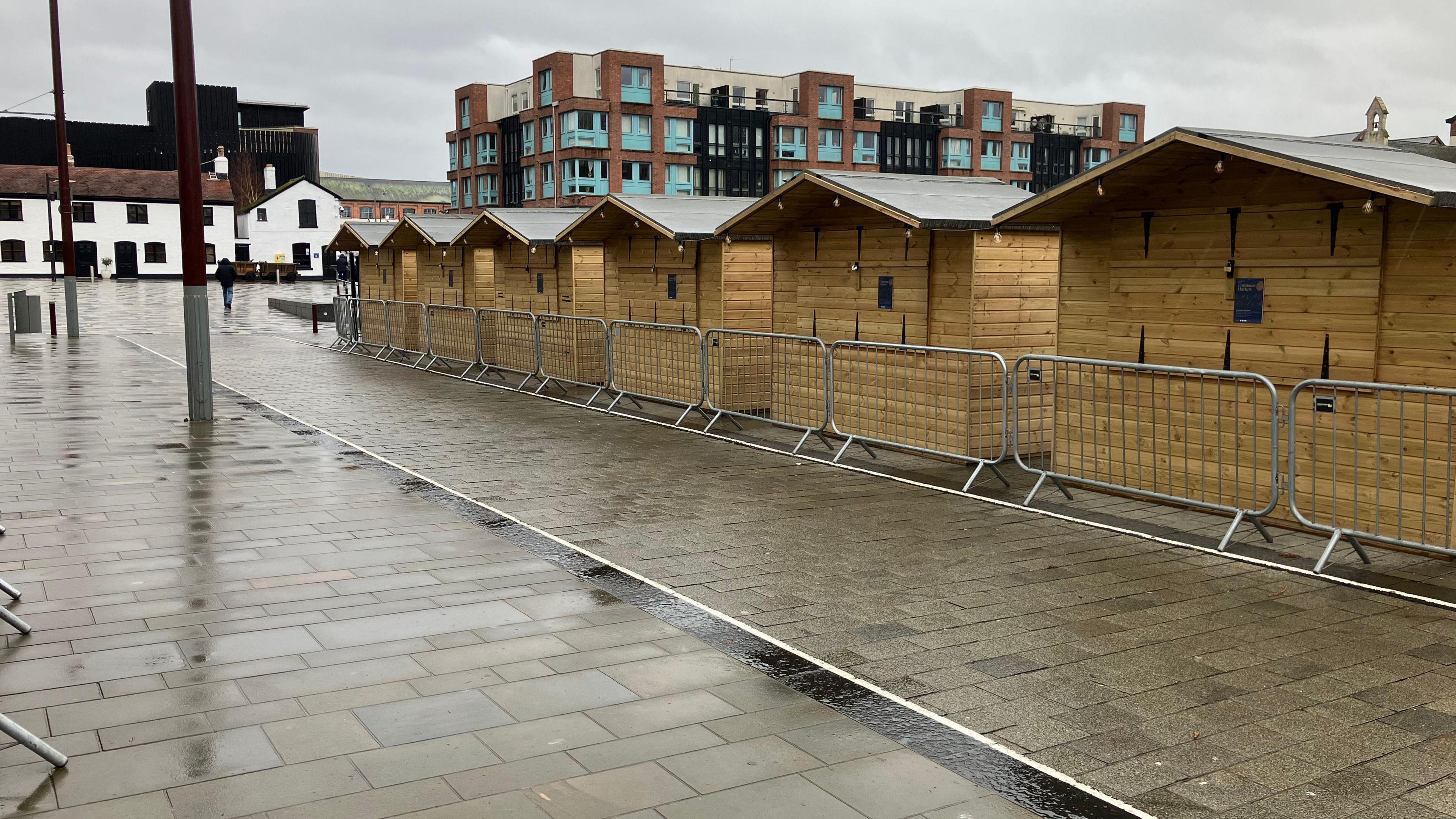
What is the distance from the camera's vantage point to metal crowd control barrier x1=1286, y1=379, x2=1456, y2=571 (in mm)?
7625

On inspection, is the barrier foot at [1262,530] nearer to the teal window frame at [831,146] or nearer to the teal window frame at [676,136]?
the teal window frame at [676,136]

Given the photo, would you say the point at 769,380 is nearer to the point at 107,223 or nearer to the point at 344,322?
the point at 344,322

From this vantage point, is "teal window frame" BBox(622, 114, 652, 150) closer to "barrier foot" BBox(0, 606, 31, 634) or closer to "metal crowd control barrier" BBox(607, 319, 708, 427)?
"metal crowd control barrier" BBox(607, 319, 708, 427)

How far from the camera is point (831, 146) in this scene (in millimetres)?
87438

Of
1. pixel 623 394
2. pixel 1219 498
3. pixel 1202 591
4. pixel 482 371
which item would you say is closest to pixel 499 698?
pixel 1202 591

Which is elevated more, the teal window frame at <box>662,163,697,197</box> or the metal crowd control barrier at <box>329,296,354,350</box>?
the teal window frame at <box>662,163,697,197</box>

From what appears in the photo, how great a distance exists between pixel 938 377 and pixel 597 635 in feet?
20.5

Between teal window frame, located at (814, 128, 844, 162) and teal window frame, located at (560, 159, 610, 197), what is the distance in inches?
641

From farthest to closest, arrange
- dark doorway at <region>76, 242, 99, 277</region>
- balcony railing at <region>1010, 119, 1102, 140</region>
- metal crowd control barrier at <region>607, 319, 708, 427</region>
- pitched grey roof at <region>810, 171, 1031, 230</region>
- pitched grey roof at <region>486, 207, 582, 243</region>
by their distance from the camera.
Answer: balcony railing at <region>1010, 119, 1102, 140</region> → dark doorway at <region>76, 242, 99, 277</region> → pitched grey roof at <region>486, 207, 582, 243</region> → metal crowd control barrier at <region>607, 319, 708, 427</region> → pitched grey roof at <region>810, 171, 1031, 230</region>

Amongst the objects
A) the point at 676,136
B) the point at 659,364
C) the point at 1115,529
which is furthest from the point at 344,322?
the point at 676,136

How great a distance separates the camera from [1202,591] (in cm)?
724

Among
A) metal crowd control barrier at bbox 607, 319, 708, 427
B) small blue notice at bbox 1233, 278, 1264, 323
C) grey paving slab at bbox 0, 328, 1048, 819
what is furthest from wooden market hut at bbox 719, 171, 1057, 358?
grey paving slab at bbox 0, 328, 1048, 819

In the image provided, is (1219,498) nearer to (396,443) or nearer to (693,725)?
(693,725)

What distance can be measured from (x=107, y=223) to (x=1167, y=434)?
8244 cm
